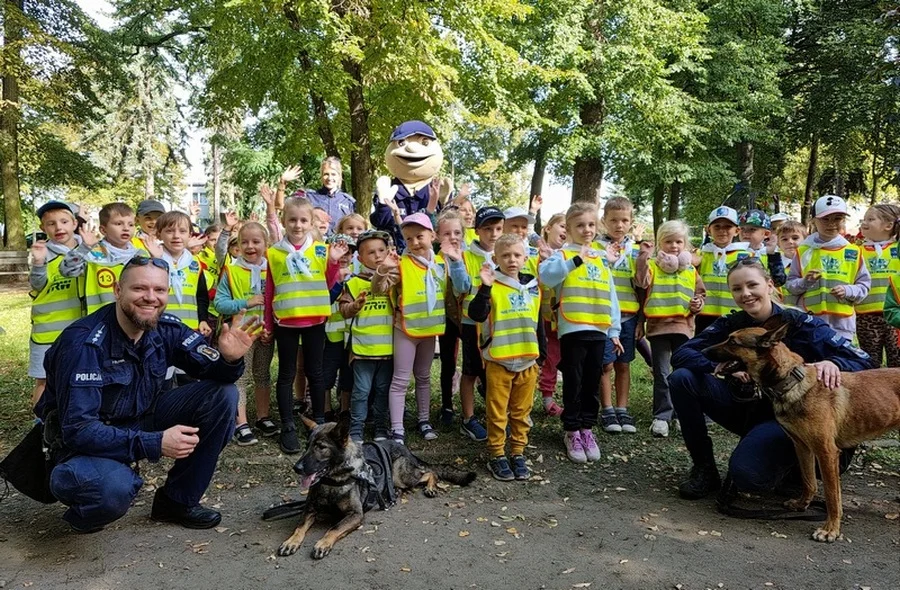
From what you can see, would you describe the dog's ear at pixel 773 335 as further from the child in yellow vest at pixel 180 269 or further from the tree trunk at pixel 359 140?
the tree trunk at pixel 359 140

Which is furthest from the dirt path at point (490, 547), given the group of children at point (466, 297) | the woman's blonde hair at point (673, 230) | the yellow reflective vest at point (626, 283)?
the woman's blonde hair at point (673, 230)

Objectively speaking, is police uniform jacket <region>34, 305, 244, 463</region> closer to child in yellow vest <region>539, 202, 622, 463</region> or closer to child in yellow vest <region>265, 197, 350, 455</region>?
child in yellow vest <region>265, 197, 350, 455</region>

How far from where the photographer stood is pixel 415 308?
5.25 m

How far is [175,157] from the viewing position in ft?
112

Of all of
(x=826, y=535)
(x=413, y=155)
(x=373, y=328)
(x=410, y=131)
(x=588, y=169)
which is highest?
(x=588, y=169)

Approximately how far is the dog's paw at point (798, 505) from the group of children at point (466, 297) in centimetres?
147

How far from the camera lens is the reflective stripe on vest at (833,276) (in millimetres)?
5754

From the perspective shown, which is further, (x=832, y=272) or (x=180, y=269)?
(x=832, y=272)

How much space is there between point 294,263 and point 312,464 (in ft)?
6.86

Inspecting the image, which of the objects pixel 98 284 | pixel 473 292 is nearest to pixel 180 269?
pixel 98 284

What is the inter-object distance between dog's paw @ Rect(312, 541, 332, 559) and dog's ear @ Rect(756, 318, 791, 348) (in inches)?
112

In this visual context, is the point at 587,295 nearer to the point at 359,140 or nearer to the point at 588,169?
the point at 359,140

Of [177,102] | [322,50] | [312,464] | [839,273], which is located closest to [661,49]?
[322,50]

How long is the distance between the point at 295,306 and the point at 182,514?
6.03ft
